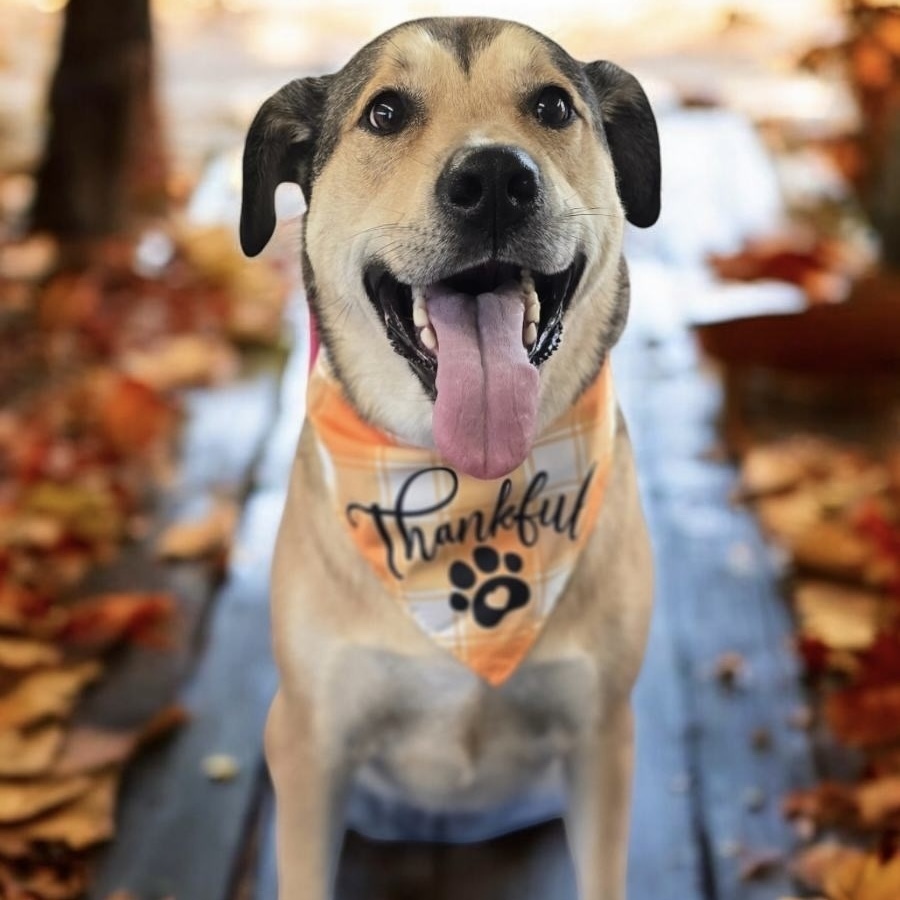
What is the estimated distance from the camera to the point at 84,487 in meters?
3.26

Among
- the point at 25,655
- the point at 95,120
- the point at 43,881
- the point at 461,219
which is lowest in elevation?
the point at 43,881

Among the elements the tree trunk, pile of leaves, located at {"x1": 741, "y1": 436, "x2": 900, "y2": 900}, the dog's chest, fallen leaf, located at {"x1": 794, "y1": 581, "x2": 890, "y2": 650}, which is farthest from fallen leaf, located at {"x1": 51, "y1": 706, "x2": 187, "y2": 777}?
the tree trunk

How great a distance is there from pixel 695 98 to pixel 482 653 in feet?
13.7

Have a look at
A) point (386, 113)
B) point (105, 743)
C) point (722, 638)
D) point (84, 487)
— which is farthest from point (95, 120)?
point (386, 113)

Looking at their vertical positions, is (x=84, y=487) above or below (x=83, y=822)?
above

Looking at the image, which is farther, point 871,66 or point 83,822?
point 871,66

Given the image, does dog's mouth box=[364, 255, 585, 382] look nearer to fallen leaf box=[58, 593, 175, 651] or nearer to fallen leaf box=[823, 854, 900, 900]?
fallen leaf box=[823, 854, 900, 900]

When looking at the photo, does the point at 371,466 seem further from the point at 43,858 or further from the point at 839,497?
the point at 839,497

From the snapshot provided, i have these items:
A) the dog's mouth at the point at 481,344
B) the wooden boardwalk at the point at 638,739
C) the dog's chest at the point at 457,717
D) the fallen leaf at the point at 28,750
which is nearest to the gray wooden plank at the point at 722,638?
the wooden boardwalk at the point at 638,739

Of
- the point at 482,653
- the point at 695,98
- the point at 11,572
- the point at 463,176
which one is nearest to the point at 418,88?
the point at 463,176

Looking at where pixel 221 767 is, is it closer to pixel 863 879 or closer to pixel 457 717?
pixel 457 717

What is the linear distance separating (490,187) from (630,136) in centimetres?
42

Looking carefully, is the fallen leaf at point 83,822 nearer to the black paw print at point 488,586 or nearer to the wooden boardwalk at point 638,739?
the wooden boardwalk at point 638,739

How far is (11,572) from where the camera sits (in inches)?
116
